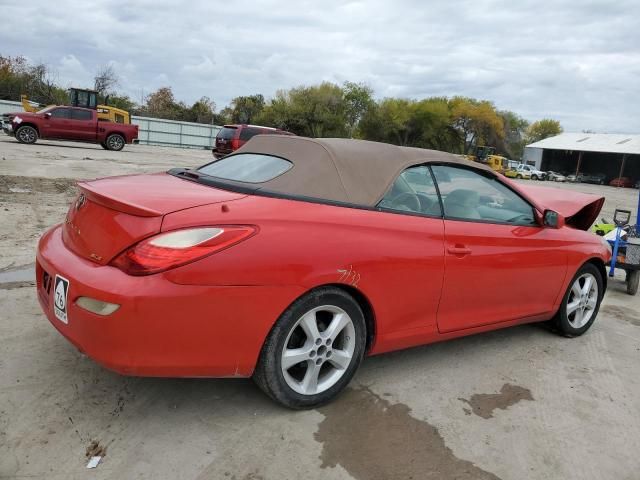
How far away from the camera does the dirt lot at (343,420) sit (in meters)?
2.40

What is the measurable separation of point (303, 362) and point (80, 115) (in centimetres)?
2126

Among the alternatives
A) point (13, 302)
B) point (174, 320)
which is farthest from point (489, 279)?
point (13, 302)

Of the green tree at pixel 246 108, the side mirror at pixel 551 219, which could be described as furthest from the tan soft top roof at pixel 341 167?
the green tree at pixel 246 108

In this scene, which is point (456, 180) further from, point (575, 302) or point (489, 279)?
point (575, 302)

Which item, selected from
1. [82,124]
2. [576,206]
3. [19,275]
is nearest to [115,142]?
[82,124]

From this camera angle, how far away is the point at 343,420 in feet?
9.24

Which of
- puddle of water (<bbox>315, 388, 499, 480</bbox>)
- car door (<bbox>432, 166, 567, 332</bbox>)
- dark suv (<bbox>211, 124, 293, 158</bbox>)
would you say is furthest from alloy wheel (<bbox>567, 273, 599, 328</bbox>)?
dark suv (<bbox>211, 124, 293, 158</bbox>)

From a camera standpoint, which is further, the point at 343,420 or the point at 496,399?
the point at 496,399

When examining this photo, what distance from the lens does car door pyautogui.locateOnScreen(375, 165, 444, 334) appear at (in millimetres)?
3039

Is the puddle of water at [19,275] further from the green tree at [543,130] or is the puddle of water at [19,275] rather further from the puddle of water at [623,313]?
the green tree at [543,130]

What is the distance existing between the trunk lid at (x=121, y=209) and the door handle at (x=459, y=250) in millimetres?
1341

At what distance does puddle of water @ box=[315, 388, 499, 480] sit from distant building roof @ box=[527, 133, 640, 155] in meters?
68.4

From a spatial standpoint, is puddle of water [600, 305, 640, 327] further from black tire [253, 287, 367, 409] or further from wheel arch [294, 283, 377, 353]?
black tire [253, 287, 367, 409]

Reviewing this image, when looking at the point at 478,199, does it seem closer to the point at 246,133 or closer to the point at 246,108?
the point at 246,133
